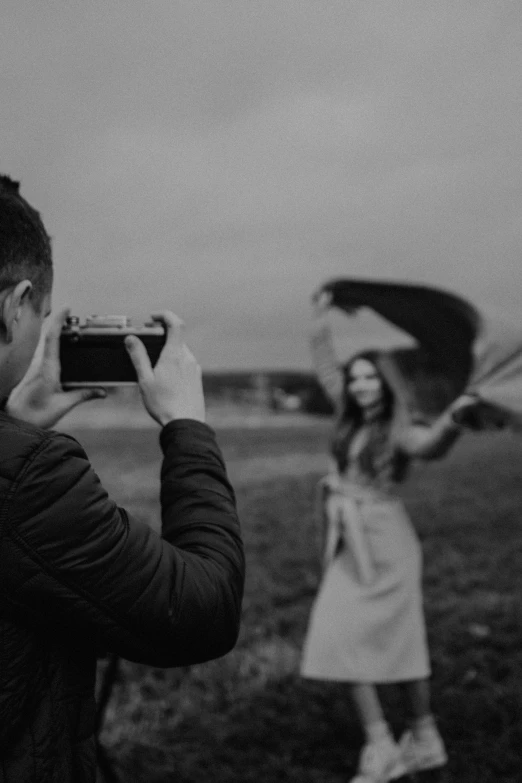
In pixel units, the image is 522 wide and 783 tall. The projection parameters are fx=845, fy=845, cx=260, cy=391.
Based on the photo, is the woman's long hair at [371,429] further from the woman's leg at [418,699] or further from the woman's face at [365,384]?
the woman's leg at [418,699]

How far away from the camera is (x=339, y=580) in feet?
14.7

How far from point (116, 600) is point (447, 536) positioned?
9.38 meters

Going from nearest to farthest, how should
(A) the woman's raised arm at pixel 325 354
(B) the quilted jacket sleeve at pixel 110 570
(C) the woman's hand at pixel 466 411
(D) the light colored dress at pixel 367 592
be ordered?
1. (B) the quilted jacket sleeve at pixel 110 570
2. (C) the woman's hand at pixel 466 411
3. (D) the light colored dress at pixel 367 592
4. (A) the woman's raised arm at pixel 325 354

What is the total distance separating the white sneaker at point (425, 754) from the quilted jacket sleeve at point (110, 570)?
10.2 feet

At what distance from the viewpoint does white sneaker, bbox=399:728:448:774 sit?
398cm

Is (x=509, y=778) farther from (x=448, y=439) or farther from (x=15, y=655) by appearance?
(x=15, y=655)

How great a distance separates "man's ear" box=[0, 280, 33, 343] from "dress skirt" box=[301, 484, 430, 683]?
340cm

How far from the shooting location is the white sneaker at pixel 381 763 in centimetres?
388

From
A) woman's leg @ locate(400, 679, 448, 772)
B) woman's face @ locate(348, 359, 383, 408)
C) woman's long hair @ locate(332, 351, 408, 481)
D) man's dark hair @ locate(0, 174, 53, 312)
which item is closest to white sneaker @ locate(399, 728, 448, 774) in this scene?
woman's leg @ locate(400, 679, 448, 772)

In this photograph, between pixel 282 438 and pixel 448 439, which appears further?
pixel 282 438

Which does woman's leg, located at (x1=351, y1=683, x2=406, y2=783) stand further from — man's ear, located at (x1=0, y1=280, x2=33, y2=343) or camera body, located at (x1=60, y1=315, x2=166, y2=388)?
man's ear, located at (x1=0, y1=280, x2=33, y2=343)

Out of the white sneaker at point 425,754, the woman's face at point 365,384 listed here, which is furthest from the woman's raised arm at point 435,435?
the white sneaker at point 425,754

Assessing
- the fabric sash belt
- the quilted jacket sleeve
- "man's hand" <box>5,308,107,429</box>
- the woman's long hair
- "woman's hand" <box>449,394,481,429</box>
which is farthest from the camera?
the woman's long hair

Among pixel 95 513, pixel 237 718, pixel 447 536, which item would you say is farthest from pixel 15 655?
pixel 447 536
